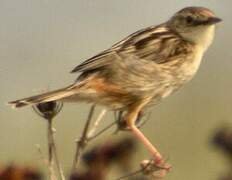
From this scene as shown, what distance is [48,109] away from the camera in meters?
3.83

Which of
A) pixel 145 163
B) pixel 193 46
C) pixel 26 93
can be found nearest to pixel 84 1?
pixel 26 93

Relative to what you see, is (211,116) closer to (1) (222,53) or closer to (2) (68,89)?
(1) (222,53)

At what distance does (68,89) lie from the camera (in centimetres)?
445

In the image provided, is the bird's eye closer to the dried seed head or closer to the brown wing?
the brown wing

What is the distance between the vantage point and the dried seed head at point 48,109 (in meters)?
3.74

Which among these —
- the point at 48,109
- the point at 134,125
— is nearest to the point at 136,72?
the point at 134,125

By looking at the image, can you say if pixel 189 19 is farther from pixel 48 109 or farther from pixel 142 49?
pixel 48 109

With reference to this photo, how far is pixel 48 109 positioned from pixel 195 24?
3.47 feet

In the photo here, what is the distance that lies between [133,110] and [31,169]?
1.41 m

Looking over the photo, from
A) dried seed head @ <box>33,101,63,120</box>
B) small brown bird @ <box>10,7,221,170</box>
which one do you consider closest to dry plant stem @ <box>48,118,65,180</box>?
dried seed head @ <box>33,101,63,120</box>

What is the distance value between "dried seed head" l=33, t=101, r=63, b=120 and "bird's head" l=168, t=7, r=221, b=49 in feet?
2.93

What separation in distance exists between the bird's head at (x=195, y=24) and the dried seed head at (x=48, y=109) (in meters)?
0.89

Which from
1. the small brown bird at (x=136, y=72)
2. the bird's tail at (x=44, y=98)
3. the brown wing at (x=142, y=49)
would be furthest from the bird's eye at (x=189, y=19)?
the bird's tail at (x=44, y=98)

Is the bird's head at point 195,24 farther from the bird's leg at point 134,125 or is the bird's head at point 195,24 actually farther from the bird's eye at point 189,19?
the bird's leg at point 134,125
